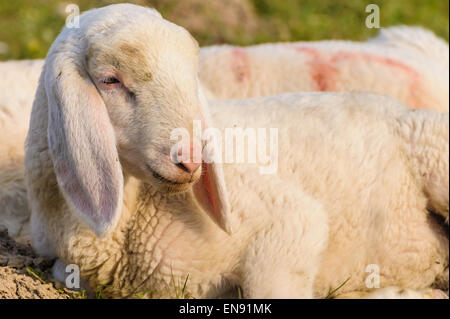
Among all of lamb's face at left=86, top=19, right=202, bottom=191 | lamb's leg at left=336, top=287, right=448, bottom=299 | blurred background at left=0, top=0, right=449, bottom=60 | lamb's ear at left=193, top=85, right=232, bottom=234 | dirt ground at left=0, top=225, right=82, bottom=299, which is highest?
blurred background at left=0, top=0, right=449, bottom=60

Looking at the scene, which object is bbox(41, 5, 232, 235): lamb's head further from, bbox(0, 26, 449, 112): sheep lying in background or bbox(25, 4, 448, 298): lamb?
bbox(0, 26, 449, 112): sheep lying in background

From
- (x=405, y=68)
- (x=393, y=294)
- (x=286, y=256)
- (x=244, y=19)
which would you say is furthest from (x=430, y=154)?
(x=244, y=19)

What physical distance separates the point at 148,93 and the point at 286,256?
1.01 metres

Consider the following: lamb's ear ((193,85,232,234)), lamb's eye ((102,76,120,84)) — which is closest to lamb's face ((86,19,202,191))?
lamb's eye ((102,76,120,84))

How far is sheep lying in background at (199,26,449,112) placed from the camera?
543 centimetres

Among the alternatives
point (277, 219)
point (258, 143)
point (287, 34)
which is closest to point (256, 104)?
point (258, 143)

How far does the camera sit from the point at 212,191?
3.42m

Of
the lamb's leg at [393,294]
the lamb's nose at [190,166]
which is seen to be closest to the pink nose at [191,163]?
the lamb's nose at [190,166]

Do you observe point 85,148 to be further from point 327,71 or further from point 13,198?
point 327,71

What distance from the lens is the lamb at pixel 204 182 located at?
308 cm

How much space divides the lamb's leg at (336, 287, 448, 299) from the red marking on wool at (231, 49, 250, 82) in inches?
83.3

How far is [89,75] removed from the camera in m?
3.16

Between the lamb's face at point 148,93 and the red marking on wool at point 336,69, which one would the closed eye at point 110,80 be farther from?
the red marking on wool at point 336,69

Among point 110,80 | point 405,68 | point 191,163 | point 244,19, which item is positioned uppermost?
point 244,19
